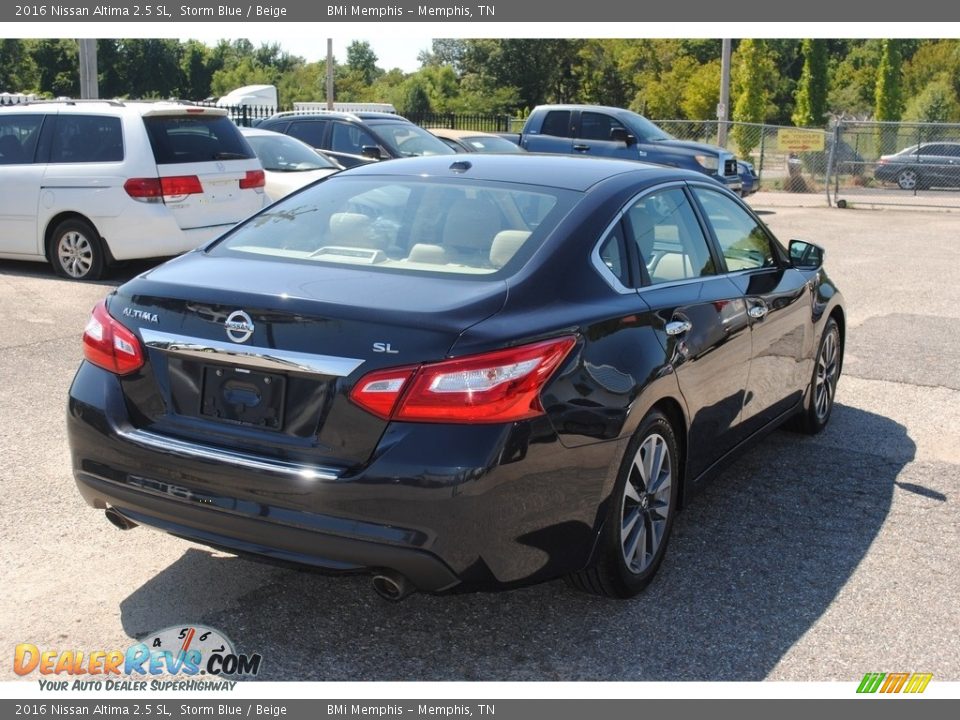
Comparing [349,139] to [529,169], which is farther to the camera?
[349,139]

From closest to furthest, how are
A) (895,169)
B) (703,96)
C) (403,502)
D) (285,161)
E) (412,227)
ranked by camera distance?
(403,502), (412,227), (285,161), (895,169), (703,96)

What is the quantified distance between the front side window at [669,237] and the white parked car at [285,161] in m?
8.93

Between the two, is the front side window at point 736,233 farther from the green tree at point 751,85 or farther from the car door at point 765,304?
the green tree at point 751,85

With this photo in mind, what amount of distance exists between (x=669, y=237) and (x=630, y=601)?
156cm

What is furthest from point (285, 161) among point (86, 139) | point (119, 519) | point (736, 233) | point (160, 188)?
point (119, 519)

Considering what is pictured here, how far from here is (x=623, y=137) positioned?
1958cm

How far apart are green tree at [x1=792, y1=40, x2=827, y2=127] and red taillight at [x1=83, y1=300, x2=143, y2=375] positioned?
4708cm

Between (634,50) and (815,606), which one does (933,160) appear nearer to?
(815,606)

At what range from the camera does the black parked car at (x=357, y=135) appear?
15938 millimetres

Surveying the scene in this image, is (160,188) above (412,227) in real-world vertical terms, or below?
below

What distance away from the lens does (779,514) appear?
17.2 feet

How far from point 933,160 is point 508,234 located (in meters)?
25.9

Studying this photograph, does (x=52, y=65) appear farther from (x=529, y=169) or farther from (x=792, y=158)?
(x=529, y=169)

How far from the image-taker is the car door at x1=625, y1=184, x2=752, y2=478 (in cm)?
445
